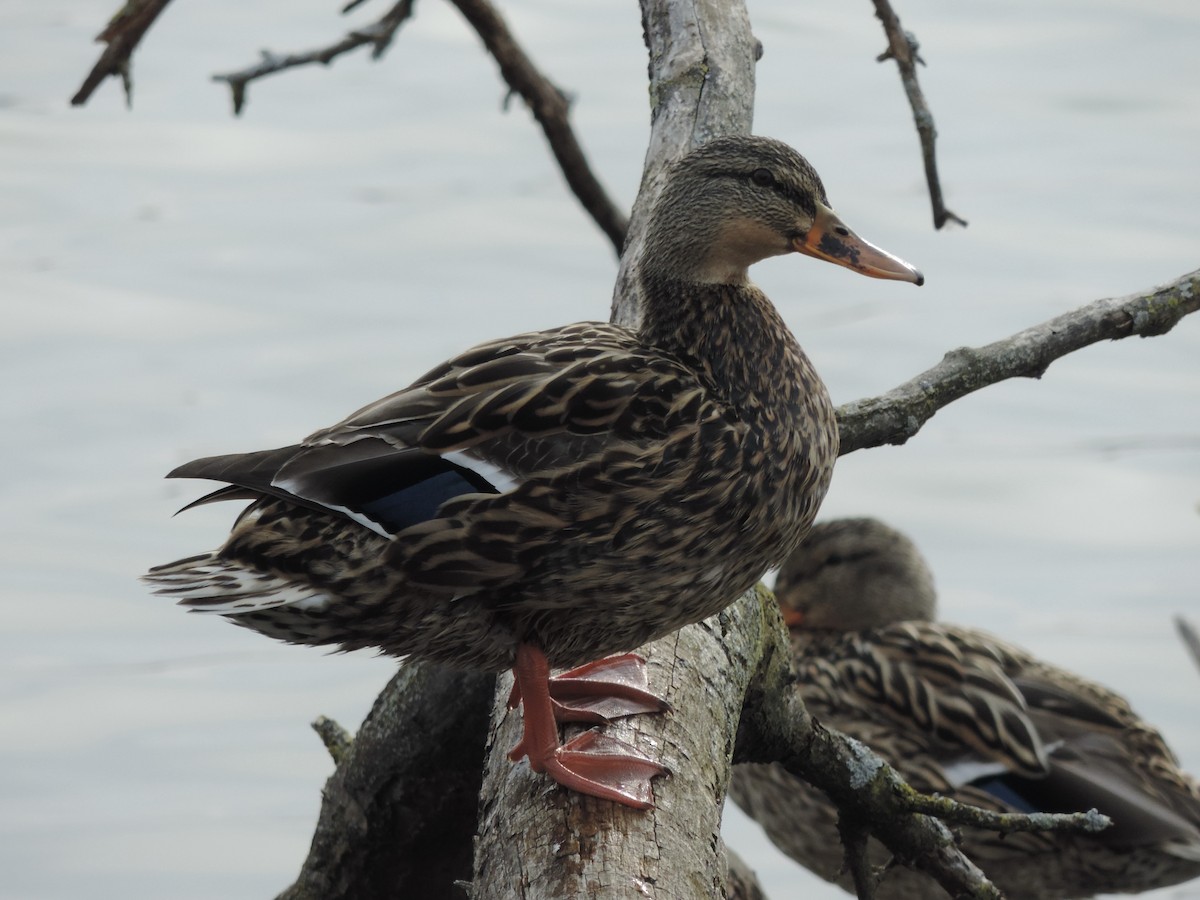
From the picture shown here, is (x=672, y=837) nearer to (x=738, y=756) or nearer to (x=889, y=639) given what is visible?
(x=738, y=756)

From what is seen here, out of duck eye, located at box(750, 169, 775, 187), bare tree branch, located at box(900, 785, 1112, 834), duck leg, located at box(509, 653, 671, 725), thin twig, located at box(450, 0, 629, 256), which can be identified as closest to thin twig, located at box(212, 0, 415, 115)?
thin twig, located at box(450, 0, 629, 256)

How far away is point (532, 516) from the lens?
8.97ft

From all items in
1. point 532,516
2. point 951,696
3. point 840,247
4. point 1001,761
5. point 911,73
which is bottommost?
point 1001,761

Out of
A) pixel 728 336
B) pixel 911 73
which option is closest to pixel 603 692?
pixel 728 336

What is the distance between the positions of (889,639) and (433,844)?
1932mm

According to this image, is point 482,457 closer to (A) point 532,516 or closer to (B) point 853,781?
(A) point 532,516

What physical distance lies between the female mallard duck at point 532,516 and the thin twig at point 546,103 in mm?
2271

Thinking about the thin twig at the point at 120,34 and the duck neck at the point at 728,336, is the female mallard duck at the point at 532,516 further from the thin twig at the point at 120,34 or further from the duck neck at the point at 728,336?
the thin twig at the point at 120,34

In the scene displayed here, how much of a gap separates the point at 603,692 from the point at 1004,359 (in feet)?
3.44

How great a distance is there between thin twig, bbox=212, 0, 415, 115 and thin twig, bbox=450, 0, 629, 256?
0.34 m

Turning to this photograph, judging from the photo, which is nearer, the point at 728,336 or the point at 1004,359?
the point at 728,336

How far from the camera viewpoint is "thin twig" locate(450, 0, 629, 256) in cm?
515

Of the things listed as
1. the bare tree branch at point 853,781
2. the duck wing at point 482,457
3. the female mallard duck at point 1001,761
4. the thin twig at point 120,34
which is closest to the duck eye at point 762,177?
the duck wing at point 482,457

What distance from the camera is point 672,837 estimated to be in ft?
8.70
